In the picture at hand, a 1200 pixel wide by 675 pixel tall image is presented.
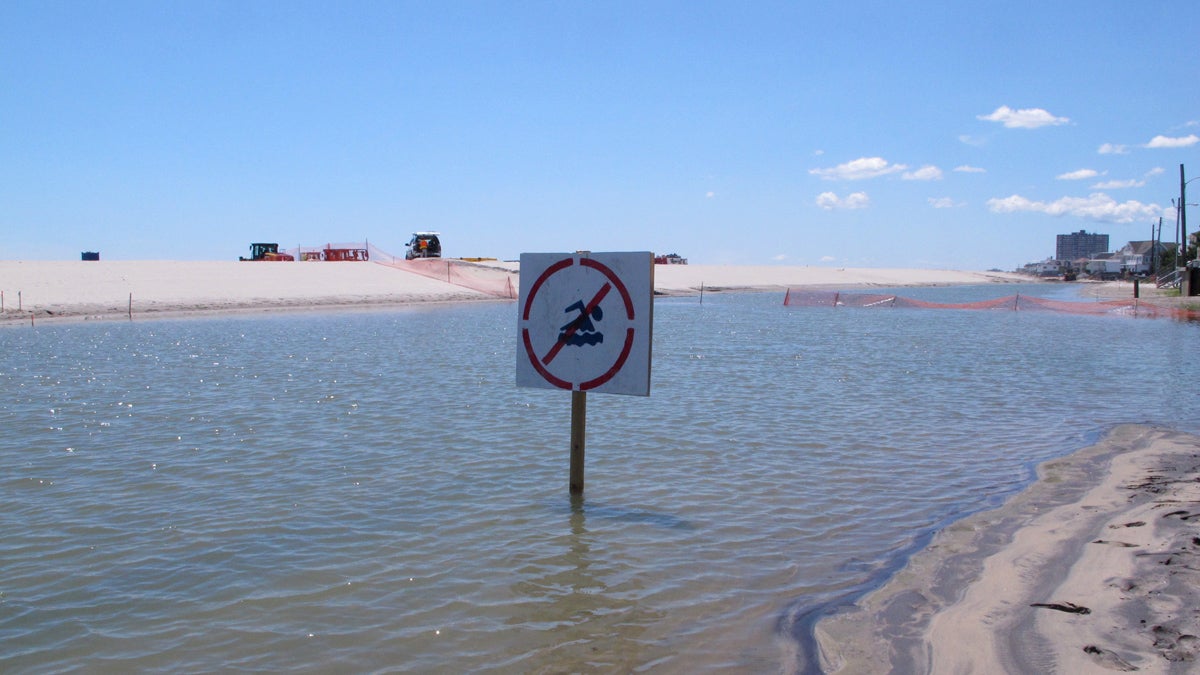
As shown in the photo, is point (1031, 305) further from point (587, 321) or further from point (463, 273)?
point (587, 321)

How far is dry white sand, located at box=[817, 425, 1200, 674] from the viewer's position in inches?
168

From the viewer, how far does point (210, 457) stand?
9.06 meters

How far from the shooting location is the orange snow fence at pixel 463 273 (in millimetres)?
59100

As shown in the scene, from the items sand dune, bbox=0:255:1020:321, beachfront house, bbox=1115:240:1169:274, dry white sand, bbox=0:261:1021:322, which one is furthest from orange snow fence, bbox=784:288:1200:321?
beachfront house, bbox=1115:240:1169:274

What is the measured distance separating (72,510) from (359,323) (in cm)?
2699

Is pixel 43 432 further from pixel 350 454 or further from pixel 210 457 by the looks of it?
pixel 350 454

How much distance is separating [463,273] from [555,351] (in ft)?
190

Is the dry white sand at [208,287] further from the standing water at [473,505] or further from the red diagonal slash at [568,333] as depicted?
the red diagonal slash at [568,333]

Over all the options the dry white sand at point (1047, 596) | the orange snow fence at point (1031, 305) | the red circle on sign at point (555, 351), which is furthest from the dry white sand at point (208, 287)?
the dry white sand at point (1047, 596)

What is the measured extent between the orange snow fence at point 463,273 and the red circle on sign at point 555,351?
5079 cm

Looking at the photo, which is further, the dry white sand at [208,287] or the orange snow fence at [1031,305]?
the orange snow fence at [1031,305]

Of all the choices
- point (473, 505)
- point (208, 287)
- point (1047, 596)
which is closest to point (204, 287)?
point (208, 287)

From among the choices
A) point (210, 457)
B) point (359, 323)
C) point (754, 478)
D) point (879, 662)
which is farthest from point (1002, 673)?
point (359, 323)

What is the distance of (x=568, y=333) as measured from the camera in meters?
6.78
